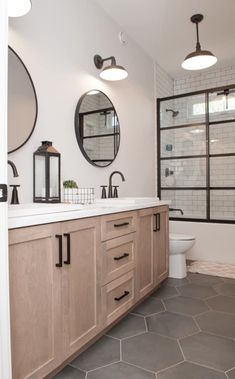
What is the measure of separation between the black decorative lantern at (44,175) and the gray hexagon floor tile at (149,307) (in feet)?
3.60

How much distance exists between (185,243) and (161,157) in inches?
58.8

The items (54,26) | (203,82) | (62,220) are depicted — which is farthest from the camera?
(203,82)

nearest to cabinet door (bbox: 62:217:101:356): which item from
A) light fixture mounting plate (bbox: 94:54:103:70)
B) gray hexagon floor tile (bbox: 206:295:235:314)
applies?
gray hexagon floor tile (bbox: 206:295:235:314)

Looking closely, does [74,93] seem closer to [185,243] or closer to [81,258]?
[81,258]

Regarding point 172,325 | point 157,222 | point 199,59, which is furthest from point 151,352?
point 199,59

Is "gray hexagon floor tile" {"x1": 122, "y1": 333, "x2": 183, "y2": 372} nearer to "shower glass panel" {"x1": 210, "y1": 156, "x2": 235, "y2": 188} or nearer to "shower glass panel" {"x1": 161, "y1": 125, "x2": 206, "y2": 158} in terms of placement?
"shower glass panel" {"x1": 210, "y1": 156, "x2": 235, "y2": 188}

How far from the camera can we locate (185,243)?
302cm

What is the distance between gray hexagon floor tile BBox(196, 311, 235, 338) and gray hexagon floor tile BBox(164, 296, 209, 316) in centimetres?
8

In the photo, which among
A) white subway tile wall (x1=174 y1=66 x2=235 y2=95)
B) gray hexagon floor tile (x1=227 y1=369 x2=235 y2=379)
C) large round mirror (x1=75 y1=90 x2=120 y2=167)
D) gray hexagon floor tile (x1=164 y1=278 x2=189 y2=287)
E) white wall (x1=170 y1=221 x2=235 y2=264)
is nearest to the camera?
gray hexagon floor tile (x1=227 y1=369 x2=235 y2=379)

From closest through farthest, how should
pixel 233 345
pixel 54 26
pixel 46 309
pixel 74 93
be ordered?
pixel 46 309 → pixel 233 345 → pixel 54 26 → pixel 74 93

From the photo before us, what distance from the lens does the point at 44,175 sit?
2004 millimetres

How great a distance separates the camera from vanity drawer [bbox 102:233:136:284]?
1.77 m

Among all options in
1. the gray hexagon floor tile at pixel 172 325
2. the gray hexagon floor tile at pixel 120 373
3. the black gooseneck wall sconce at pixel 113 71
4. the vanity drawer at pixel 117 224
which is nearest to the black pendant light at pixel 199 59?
the black gooseneck wall sconce at pixel 113 71

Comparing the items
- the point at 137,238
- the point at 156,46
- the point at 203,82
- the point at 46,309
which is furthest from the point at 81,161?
the point at 203,82
